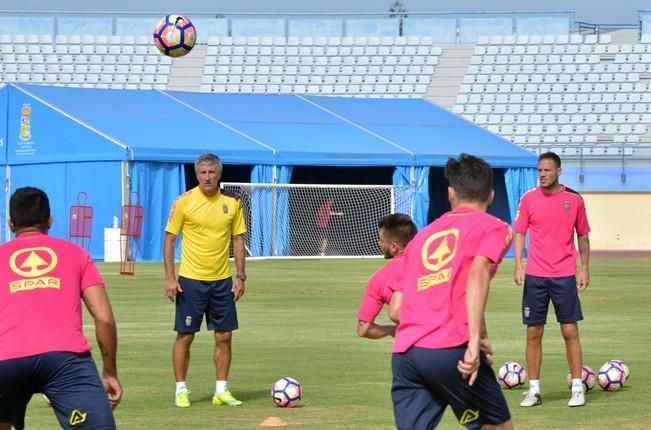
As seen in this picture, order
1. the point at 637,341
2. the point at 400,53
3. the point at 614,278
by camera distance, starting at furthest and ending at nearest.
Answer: the point at 400,53 < the point at 614,278 < the point at 637,341

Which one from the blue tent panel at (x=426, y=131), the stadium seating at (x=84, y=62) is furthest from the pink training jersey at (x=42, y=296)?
the stadium seating at (x=84, y=62)

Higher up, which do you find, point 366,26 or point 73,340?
point 366,26

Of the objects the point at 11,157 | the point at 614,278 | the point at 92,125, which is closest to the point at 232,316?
the point at 614,278

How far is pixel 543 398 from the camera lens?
1185 centimetres

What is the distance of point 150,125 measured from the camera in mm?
38625

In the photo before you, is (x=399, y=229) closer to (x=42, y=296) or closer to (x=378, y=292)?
(x=378, y=292)

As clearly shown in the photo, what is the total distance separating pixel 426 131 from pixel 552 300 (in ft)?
105

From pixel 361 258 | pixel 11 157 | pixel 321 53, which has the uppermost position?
pixel 321 53

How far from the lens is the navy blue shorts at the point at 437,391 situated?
6.49 m

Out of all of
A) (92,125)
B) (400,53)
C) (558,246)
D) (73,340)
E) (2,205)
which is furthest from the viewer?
(400,53)

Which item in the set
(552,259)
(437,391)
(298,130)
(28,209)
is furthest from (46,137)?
(437,391)

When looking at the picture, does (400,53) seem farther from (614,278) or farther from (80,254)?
(80,254)

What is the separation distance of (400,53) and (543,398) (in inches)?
1704

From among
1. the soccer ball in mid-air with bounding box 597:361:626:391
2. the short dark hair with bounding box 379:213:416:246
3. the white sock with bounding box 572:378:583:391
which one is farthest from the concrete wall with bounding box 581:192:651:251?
the short dark hair with bounding box 379:213:416:246
